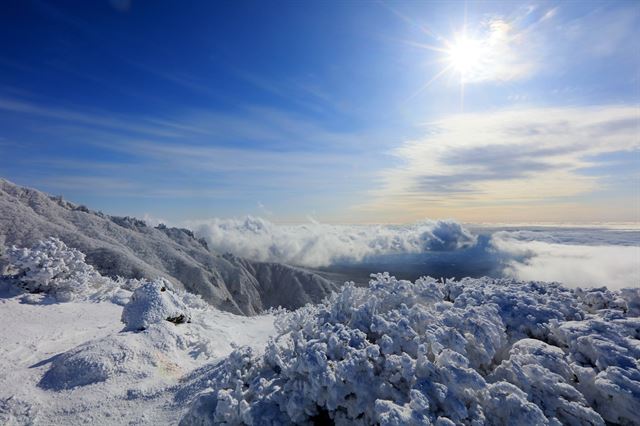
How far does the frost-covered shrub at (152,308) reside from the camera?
15.1m

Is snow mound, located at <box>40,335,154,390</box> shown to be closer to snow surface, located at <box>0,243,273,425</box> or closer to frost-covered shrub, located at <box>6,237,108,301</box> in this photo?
snow surface, located at <box>0,243,273,425</box>

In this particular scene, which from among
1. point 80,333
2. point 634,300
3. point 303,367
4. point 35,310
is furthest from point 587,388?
point 35,310

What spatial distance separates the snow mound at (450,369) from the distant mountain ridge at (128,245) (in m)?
29.7

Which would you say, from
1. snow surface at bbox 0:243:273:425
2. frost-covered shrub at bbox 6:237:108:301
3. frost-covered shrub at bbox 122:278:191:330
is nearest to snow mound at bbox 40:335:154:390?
snow surface at bbox 0:243:273:425

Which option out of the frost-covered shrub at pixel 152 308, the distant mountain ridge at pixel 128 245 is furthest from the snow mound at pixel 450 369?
the distant mountain ridge at pixel 128 245

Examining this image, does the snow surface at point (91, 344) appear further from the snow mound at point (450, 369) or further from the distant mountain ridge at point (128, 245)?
the distant mountain ridge at point (128, 245)

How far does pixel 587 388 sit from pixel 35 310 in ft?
75.8

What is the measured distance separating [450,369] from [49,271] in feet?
73.9

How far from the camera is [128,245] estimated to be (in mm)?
79188

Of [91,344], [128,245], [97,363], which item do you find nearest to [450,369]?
[97,363]

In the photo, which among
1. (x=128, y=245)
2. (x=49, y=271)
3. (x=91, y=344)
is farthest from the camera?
(x=128, y=245)

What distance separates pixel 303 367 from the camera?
7.22 meters

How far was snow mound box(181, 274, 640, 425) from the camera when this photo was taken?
5.93m

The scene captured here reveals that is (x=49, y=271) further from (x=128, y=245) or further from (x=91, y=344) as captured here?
(x=128, y=245)
